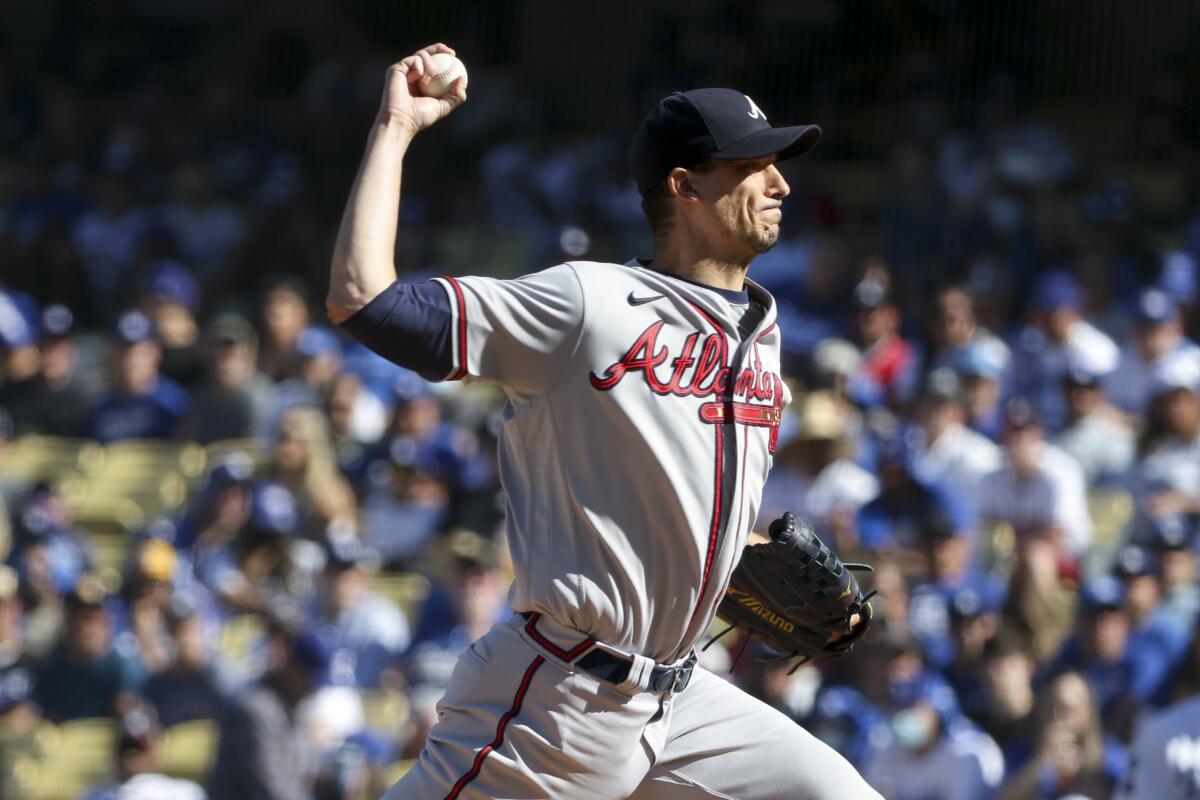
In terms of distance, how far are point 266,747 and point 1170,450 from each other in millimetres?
3155

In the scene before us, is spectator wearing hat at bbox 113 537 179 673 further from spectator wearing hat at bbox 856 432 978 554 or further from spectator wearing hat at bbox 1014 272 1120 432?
spectator wearing hat at bbox 1014 272 1120 432

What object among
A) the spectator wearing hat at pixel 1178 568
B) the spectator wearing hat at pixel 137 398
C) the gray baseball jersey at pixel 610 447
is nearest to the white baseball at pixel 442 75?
the gray baseball jersey at pixel 610 447

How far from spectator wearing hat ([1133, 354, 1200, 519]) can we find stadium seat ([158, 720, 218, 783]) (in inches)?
128

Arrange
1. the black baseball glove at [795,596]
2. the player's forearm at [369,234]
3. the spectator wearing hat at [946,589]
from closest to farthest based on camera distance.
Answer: the player's forearm at [369,234], the black baseball glove at [795,596], the spectator wearing hat at [946,589]

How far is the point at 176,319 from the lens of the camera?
844 centimetres

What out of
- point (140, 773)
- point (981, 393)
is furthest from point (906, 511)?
point (140, 773)

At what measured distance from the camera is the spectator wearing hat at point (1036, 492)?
591cm

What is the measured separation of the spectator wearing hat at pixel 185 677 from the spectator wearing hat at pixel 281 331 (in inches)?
63.8

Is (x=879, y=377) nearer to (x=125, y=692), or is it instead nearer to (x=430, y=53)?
(x=125, y=692)

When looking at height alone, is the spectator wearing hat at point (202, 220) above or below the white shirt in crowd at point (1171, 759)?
below

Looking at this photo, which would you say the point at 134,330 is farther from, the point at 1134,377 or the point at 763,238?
the point at 763,238

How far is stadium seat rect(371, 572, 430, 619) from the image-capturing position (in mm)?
6641

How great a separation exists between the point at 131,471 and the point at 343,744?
235 centimetres

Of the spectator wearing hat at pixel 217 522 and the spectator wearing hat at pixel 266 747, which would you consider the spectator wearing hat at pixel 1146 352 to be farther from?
the spectator wearing hat at pixel 217 522
